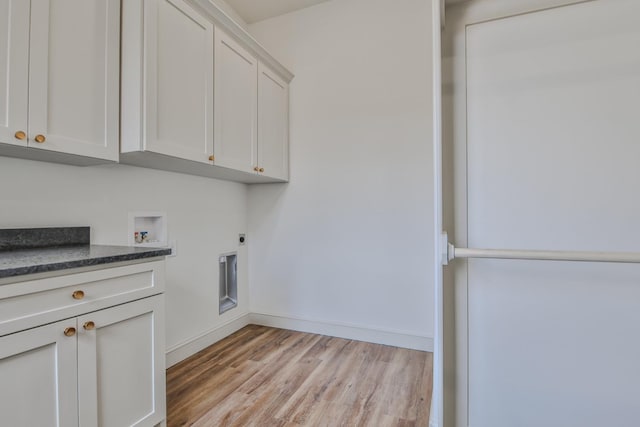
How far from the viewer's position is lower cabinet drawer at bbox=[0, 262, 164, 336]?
1.00 m

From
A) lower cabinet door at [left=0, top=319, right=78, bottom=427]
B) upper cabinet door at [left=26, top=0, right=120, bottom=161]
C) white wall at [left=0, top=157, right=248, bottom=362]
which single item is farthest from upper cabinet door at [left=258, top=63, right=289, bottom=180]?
lower cabinet door at [left=0, top=319, right=78, bottom=427]

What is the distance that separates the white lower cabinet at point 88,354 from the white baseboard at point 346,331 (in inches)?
57.9

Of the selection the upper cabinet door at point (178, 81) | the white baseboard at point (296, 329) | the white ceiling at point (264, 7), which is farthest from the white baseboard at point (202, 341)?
the white ceiling at point (264, 7)

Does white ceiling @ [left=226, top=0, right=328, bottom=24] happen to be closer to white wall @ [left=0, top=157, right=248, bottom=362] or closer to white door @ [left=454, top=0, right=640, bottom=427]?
white wall @ [left=0, top=157, right=248, bottom=362]

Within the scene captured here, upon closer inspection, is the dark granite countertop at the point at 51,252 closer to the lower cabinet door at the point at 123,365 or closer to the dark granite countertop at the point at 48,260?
the dark granite countertop at the point at 48,260

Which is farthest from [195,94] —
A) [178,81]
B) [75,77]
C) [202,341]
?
[202,341]

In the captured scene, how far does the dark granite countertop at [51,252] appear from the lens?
106cm

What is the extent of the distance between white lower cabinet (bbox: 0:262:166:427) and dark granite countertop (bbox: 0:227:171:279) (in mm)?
53

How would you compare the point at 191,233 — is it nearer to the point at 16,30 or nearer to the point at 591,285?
the point at 16,30

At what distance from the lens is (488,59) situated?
1146 mm

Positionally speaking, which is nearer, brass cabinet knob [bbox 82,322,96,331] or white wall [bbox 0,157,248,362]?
brass cabinet knob [bbox 82,322,96,331]

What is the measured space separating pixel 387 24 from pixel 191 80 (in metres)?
1.67

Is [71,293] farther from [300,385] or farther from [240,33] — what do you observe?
[240,33]

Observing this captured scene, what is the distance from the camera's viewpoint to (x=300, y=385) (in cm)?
197
